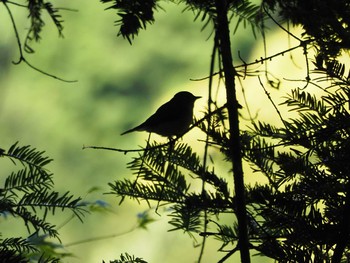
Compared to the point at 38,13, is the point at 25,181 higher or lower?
lower

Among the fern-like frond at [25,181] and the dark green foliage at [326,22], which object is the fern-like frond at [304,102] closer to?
the dark green foliage at [326,22]

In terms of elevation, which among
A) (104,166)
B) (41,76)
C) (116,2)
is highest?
(41,76)

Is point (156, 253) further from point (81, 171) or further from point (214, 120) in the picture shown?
point (214, 120)

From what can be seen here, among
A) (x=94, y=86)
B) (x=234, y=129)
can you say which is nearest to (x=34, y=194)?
(x=234, y=129)

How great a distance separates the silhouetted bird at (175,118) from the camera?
4.38ft

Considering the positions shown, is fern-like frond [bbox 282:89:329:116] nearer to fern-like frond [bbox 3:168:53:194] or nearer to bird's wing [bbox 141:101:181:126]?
fern-like frond [bbox 3:168:53:194]

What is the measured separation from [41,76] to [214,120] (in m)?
1.03

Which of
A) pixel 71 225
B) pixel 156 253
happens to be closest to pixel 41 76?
pixel 71 225

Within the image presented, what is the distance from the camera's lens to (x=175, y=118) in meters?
1.37

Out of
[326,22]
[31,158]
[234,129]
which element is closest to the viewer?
[234,129]

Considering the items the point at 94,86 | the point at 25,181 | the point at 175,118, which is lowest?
the point at 25,181

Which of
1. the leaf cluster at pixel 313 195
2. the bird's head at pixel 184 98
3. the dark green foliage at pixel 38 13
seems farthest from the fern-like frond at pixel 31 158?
the bird's head at pixel 184 98

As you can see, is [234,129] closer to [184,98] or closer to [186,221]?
[186,221]

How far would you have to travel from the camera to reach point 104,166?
5.44 ft
